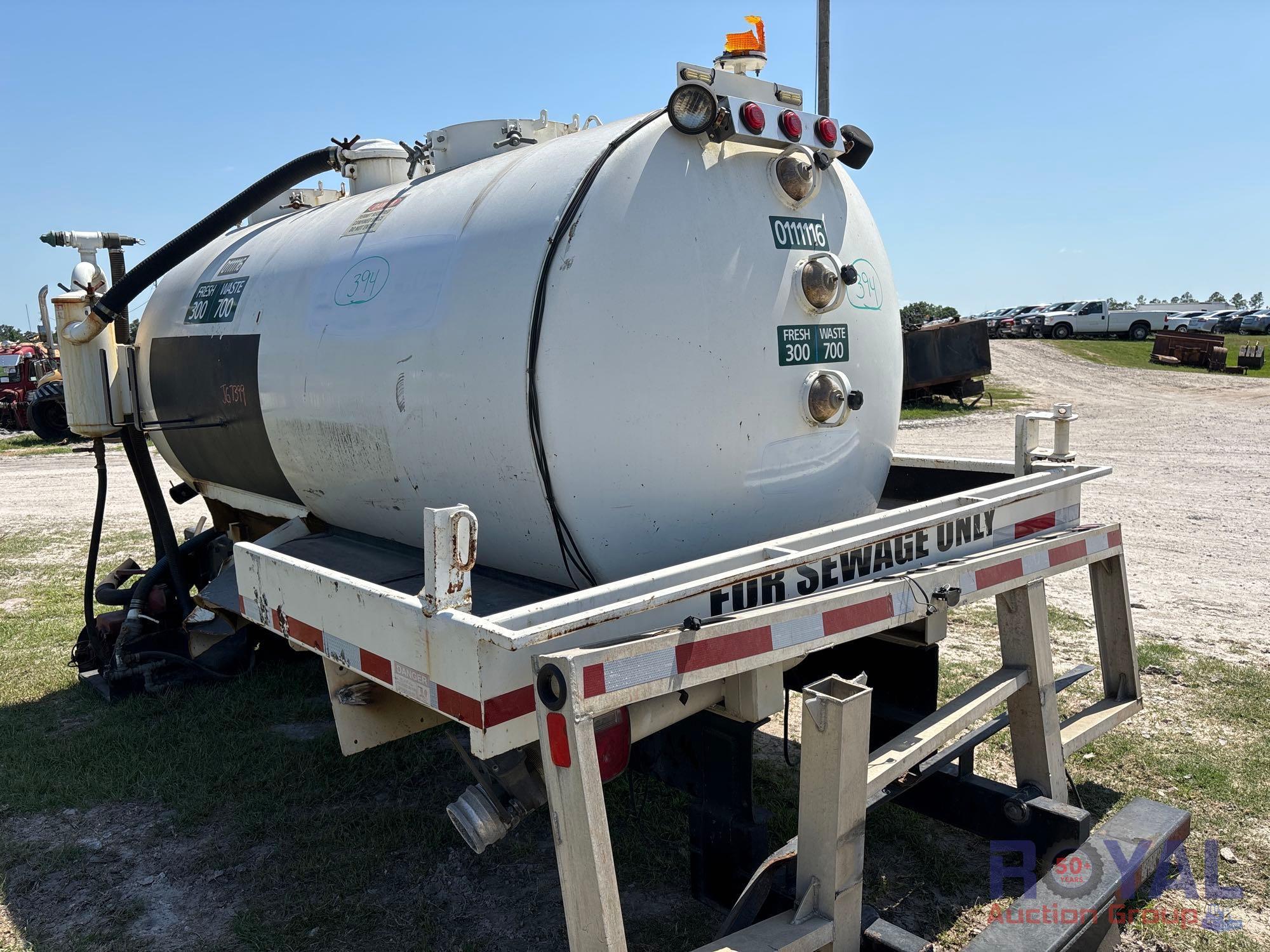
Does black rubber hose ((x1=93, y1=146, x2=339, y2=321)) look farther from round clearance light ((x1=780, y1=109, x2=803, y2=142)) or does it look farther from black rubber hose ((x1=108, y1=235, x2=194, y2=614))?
round clearance light ((x1=780, y1=109, x2=803, y2=142))

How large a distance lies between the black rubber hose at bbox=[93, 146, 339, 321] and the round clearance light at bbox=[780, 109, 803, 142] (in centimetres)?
273

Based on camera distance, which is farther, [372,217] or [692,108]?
[372,217]

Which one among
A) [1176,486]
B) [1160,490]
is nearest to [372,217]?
[1160,490]

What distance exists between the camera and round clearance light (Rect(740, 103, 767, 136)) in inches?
130

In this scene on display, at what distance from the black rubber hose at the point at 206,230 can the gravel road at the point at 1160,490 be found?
571 centimetres

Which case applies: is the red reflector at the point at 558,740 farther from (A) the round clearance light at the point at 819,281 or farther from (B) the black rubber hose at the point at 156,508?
(B) the black rubber hose at the point at 156,508

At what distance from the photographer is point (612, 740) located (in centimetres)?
271

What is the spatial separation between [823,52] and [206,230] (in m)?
11.0

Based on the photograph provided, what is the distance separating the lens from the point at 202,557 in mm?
5977

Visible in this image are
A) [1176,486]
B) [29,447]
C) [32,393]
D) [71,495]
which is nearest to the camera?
[32,393]

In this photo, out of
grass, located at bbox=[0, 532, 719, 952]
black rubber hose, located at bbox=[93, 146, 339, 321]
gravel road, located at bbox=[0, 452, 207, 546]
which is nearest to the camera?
grass, located at bbox=[0, 532, 719, 952]

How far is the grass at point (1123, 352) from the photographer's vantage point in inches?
1169

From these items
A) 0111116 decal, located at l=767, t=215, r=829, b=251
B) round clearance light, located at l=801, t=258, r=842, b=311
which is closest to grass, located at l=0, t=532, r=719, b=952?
round clearance light, located at l=801, t=258, r=842, b=311

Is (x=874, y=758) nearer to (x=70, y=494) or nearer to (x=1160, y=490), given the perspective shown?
(x=1160, y=490)
